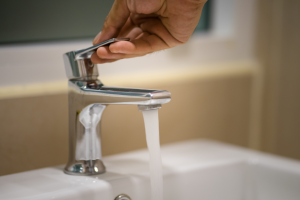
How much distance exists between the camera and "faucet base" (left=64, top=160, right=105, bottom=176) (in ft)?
1.49

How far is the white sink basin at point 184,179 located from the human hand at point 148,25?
0.54 feet

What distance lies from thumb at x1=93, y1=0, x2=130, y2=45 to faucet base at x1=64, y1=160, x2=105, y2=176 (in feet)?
0.55

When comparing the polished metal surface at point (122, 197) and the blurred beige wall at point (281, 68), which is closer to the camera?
the polished metal surface at point (122, 197)

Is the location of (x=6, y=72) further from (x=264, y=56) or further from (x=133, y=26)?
(x=264, y=56)

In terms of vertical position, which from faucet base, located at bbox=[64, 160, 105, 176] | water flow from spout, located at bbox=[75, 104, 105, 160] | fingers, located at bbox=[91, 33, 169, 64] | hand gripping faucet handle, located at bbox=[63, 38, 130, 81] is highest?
fingers, located at bbox=[91, 33, 169, 64]

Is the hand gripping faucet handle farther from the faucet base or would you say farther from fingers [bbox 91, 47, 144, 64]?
the faucet base

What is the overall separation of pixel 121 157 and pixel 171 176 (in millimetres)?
103

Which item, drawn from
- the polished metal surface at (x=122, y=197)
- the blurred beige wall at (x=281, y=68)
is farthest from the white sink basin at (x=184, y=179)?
the blurred beige wall at (x=281, y=68)

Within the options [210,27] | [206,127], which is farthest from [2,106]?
[210,27]

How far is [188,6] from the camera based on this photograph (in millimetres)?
412

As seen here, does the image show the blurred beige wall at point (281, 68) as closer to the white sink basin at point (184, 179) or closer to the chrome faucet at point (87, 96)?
the white sink basin at point (184, 179)

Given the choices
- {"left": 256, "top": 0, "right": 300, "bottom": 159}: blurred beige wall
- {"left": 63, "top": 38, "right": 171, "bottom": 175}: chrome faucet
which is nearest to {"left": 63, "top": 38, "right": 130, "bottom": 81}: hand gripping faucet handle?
{"left": 63, "top": 38, "right": 171, "bottom": 175}: chrome faucet

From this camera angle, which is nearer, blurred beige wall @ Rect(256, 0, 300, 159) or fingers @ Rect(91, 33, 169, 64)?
fingers @ Rect(91, 33, 169, 64)

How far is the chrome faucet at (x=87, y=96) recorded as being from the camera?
1.26 ft
